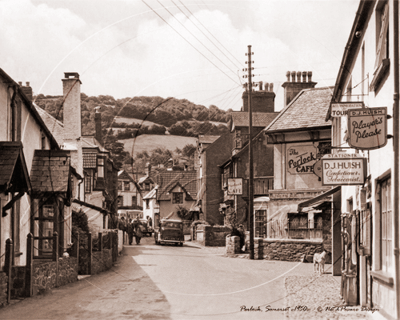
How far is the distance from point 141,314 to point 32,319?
2194 millimetres

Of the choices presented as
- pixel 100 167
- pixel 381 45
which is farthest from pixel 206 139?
pixel 381 45

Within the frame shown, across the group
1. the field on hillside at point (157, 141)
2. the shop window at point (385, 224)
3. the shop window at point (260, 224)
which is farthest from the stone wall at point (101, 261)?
the shop window at point (260, 224)

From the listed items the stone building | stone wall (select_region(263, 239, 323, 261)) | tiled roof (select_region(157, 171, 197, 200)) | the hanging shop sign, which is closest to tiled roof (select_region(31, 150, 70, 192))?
the hanging shop sign

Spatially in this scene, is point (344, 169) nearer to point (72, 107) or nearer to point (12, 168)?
point (12, 168)

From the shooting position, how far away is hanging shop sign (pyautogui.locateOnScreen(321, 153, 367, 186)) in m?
12.7

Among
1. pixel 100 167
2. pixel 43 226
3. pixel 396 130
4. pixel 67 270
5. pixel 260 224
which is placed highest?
pixel 100 167

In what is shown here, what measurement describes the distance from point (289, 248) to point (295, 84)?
48.9ft

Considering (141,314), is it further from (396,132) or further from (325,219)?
(325,219)

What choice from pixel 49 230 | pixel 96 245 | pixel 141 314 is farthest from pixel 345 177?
pixel 49 230

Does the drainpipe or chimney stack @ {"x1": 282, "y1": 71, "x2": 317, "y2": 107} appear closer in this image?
the drainpipe

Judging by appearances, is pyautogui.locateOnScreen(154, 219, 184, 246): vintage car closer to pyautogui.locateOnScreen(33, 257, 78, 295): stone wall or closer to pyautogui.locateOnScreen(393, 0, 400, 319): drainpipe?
pyautogui.locateOnScreen(33, 257, 78, 295): stone wall

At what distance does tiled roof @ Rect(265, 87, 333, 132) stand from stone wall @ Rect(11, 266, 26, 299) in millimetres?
21998

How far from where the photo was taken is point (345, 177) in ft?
42.6

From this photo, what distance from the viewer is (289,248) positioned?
1182 inches
